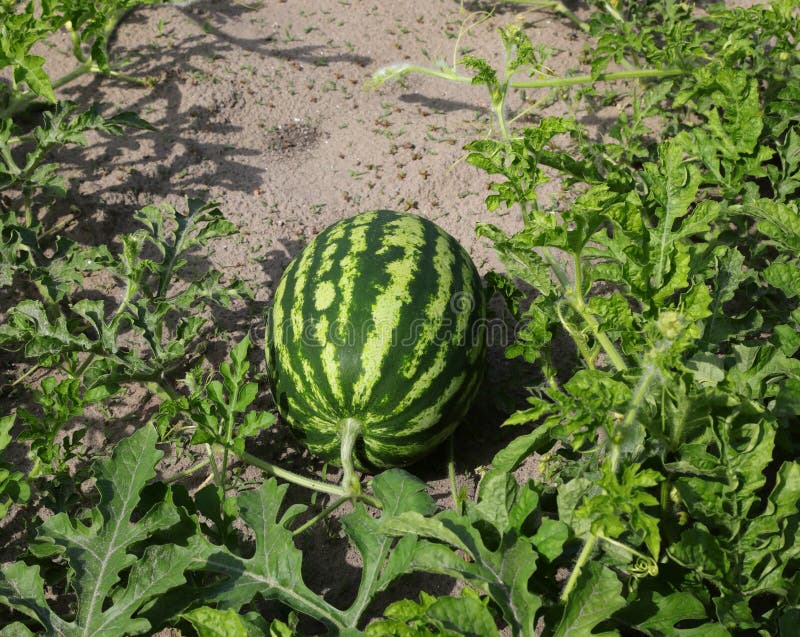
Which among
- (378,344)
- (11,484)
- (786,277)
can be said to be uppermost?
(786,277)

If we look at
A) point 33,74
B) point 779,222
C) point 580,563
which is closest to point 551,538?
point 580,563

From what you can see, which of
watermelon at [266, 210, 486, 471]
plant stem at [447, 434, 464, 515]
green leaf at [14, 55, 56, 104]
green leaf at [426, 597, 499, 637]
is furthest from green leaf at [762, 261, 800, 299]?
green leaf at [14, 55, 56, 104]

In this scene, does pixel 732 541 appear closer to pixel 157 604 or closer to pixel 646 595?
pixel 646 595

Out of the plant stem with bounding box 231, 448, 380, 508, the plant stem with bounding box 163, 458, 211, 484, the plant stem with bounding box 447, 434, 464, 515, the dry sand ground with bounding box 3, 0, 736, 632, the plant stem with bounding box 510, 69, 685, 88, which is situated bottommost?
the plant stem with bounding box 447, 434, 464, 515

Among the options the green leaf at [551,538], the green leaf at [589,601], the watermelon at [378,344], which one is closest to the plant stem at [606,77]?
the watermelon at [378,344]

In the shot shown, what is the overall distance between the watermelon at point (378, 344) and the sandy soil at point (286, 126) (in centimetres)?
52

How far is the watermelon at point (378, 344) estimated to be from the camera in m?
2.55

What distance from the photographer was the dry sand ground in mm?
3684

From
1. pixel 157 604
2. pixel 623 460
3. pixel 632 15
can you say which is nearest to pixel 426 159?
pixel 632 15

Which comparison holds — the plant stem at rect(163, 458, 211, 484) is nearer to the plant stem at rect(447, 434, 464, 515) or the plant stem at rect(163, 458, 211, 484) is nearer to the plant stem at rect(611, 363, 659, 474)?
the plant stem at rect(447, 434, 464, 515)

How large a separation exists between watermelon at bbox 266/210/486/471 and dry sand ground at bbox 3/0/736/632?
52 centimetres

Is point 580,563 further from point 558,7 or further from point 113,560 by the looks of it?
point 558,7

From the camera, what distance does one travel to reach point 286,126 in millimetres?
4086

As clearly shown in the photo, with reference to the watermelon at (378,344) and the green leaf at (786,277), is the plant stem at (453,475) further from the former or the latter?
the green leaf at (786,277)
